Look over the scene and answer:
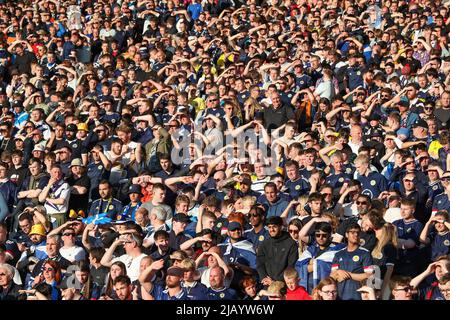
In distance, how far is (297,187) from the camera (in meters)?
11.9

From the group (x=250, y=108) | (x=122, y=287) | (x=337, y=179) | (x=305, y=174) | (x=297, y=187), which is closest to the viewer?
(x=122, y=287)

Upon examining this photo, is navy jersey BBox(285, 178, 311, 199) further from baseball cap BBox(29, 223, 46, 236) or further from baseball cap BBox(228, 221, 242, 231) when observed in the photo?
baseball cap BBox(29, 223, 46, 236)

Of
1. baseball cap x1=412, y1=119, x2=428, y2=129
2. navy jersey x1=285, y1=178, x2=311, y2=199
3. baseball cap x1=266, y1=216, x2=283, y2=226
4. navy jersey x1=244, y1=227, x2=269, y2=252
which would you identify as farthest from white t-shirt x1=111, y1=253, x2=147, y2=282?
baseball cap x1=412, y1=119, x2=428, y2=129

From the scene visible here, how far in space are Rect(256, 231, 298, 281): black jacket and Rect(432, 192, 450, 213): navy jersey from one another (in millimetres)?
2018

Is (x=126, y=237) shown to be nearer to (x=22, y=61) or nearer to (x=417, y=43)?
(x=417, y=43)

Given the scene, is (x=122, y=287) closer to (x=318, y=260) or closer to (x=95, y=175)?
(x=318, y=260)

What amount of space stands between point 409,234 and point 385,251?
73 cm

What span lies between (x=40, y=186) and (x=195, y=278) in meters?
4.94

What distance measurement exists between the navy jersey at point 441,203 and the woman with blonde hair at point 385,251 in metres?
1.45

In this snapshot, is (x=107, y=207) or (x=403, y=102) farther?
(x=403, y=102)

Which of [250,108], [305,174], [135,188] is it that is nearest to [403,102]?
[250,108]

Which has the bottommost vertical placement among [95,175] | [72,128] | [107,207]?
[107,207]

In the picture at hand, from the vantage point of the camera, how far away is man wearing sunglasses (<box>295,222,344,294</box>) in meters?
9.57
